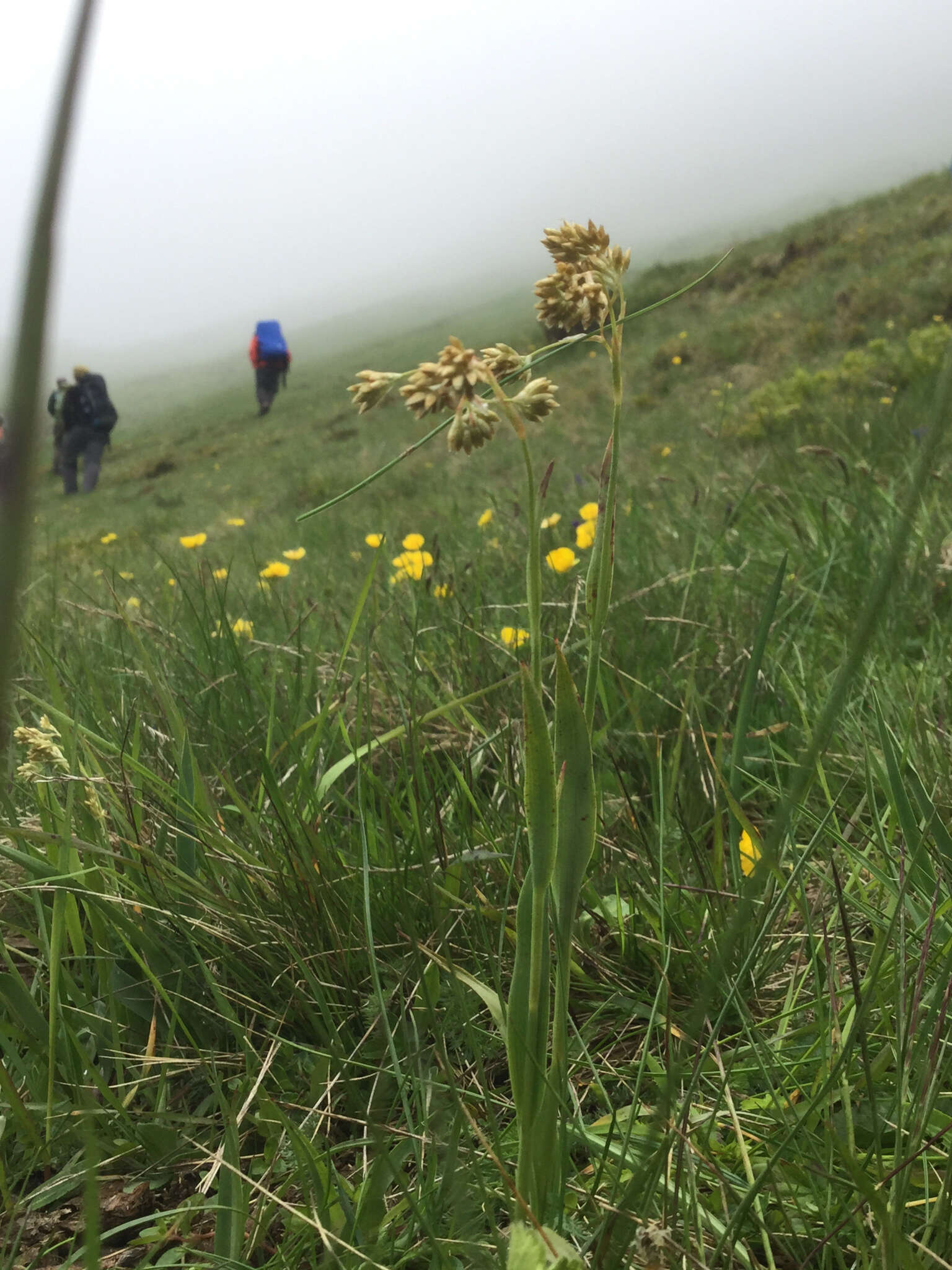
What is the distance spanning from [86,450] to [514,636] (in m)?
20.0

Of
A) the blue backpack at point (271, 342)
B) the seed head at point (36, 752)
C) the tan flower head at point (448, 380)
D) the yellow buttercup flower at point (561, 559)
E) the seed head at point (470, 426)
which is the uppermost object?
the blue backpack at point (271, 342)

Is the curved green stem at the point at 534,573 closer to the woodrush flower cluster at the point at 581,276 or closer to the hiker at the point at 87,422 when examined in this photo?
the woodrush flower cluster at the point at 581,276

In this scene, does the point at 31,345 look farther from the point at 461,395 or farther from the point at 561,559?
the point at 561,559

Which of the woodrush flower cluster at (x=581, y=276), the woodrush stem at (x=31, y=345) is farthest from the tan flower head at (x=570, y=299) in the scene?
the woodrush stem at (x=31, y=345)

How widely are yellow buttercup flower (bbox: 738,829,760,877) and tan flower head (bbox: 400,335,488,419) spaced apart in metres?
0.73

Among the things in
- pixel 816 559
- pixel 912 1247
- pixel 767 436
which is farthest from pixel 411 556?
pixel 767 436

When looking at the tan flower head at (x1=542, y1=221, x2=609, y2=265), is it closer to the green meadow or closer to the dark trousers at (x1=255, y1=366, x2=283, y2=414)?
the green meadow

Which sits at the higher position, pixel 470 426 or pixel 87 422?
pixel 87 422

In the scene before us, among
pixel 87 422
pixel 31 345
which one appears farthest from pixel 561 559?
pixel 87 422

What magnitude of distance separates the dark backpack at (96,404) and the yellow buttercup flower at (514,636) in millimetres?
18613

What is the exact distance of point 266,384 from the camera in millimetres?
25500

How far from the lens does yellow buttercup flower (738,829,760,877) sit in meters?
1.12

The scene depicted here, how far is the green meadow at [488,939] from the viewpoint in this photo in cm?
71

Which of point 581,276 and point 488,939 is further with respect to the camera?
point 488,939
